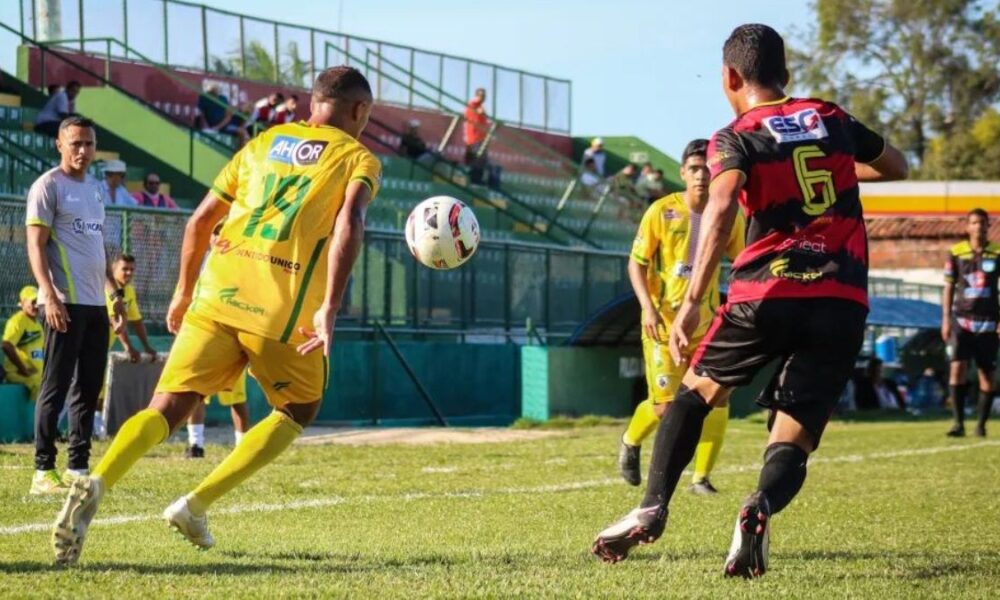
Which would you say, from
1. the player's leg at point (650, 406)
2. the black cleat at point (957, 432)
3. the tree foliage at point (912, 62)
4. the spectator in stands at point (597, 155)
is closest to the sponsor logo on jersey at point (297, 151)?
the player's leg at point (650, 406)

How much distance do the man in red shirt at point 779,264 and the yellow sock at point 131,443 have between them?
181 centimetres

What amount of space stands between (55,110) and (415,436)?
9.28 m

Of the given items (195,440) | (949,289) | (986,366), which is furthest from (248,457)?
(986,366)

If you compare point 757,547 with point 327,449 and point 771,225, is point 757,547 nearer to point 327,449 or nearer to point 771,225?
point 771,225

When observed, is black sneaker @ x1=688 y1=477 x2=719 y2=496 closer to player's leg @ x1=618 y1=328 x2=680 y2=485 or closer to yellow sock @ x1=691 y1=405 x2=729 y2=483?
yellow sock @ x1=691 y1=405 x2=729 y2=483

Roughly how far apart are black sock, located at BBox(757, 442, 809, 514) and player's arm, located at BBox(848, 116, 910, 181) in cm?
114

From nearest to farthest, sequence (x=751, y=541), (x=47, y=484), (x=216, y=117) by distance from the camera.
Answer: (x=751, y=541) < (x=47, y=484) < (x=216, y=117)

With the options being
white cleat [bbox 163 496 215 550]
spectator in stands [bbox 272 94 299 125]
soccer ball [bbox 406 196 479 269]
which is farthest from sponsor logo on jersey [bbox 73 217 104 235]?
spectator in stands [bbox 272 94 299 125]

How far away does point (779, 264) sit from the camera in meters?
6.19

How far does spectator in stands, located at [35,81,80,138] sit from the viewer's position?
75.7 feet

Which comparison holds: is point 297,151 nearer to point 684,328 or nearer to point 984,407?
point 684,328

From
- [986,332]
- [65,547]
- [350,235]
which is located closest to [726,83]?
[350,235]

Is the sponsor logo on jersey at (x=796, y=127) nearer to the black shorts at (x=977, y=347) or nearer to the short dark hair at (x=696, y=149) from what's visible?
the short dark hair at (x=696, y=149)

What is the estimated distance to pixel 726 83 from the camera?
6414mm
